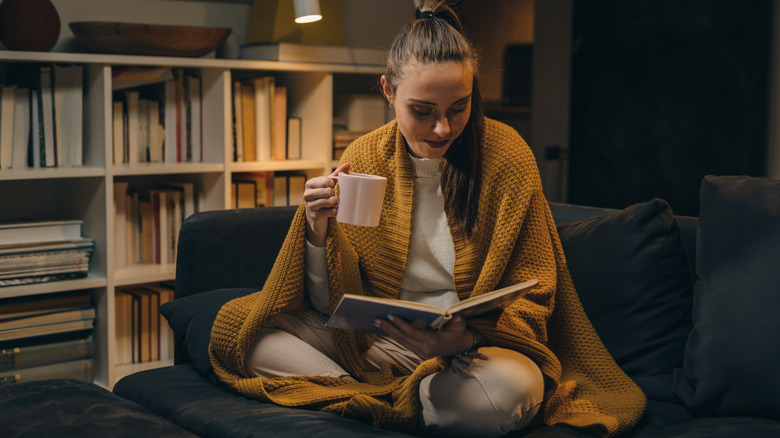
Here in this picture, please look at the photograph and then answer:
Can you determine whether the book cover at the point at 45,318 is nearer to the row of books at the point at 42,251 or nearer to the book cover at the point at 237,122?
the row of books at the point at 42,251

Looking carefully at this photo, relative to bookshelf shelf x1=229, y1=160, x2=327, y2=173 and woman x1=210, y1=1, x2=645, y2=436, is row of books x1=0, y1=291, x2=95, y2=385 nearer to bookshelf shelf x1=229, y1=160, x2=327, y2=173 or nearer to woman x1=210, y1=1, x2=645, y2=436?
bookshelf shelf x1=229, y1=160, x2=327, y2=173

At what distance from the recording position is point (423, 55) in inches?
59.3

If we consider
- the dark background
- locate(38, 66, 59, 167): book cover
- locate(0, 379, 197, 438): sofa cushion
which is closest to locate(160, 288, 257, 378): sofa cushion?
locate(0, 379, 197, 438): sofa cushion

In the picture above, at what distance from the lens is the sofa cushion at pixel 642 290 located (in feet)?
5.48

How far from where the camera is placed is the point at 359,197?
4.43 feet

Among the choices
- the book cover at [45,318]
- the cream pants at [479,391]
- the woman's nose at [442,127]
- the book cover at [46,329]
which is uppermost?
the woman's nose at [442,127]

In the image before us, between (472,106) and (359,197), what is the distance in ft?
1.37

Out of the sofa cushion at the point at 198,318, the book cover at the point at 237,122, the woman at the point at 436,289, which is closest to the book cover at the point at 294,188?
the book cover at the point at 237,122

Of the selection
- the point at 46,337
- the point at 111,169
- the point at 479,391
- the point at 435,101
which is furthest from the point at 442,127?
the point at 46,337

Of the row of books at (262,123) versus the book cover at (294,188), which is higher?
the row of books at (262,123)

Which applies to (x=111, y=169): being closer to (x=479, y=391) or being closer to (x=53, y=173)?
(x=53, y=173)

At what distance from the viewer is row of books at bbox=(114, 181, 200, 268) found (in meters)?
2.68

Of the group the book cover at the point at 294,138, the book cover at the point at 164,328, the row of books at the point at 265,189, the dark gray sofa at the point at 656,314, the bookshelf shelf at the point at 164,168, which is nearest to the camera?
the dark gray sofa at the point at 656,314

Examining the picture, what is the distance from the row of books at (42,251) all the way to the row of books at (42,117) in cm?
19
